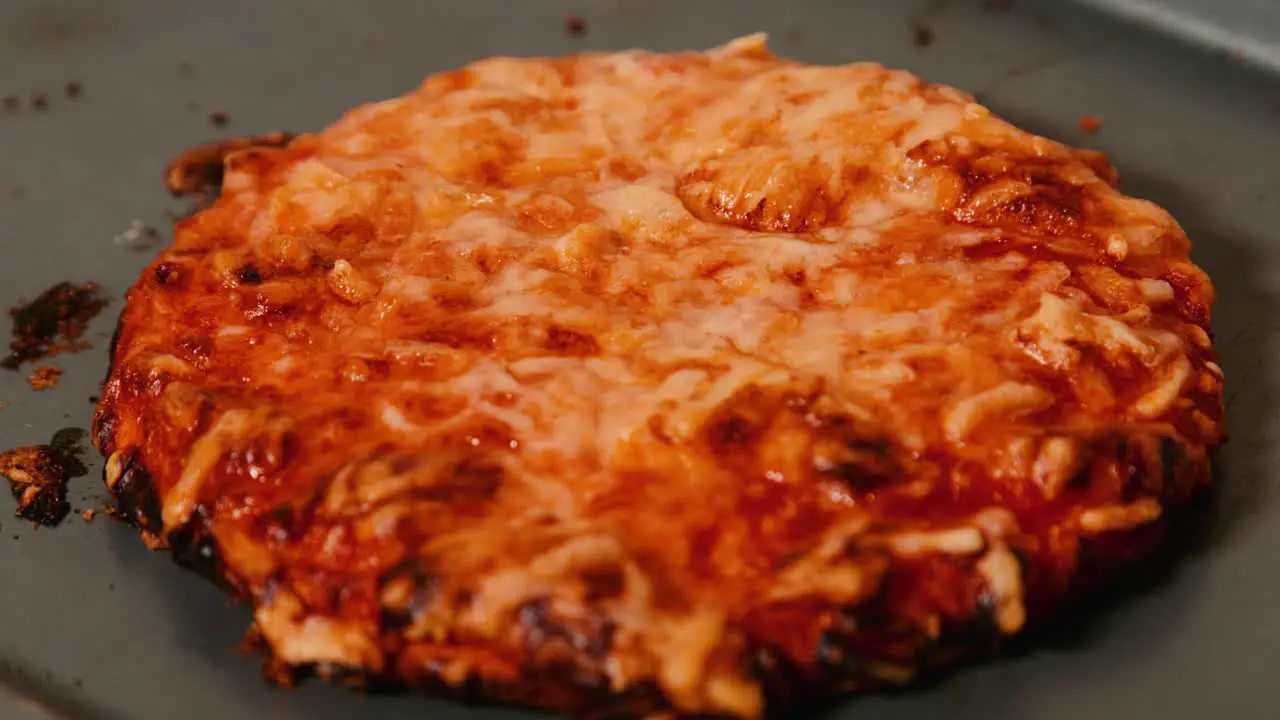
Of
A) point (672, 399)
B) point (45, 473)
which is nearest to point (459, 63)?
point (45, 473)

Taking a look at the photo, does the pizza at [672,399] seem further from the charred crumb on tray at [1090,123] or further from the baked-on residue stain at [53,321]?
the charred crumb on tray at [1090,123]

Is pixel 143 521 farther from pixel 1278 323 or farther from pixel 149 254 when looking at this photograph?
pixel 1278 323

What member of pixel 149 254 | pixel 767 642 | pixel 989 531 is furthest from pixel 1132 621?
pixel 149 254

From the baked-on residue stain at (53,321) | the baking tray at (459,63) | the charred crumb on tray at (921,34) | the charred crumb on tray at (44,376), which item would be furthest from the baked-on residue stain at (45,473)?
the charred crumb on tray at (921,34)

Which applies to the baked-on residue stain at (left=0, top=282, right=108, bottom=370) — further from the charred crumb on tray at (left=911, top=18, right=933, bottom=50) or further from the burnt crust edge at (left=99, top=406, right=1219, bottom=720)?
the charred crumb on tray at (left=911, top=18, right=933, bottom=50)

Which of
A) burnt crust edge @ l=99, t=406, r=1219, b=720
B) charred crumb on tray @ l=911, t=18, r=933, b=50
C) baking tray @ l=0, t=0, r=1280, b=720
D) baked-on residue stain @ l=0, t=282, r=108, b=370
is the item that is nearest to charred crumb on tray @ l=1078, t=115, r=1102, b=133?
baking tray @ l=0, t=0, r=1280, b=720
